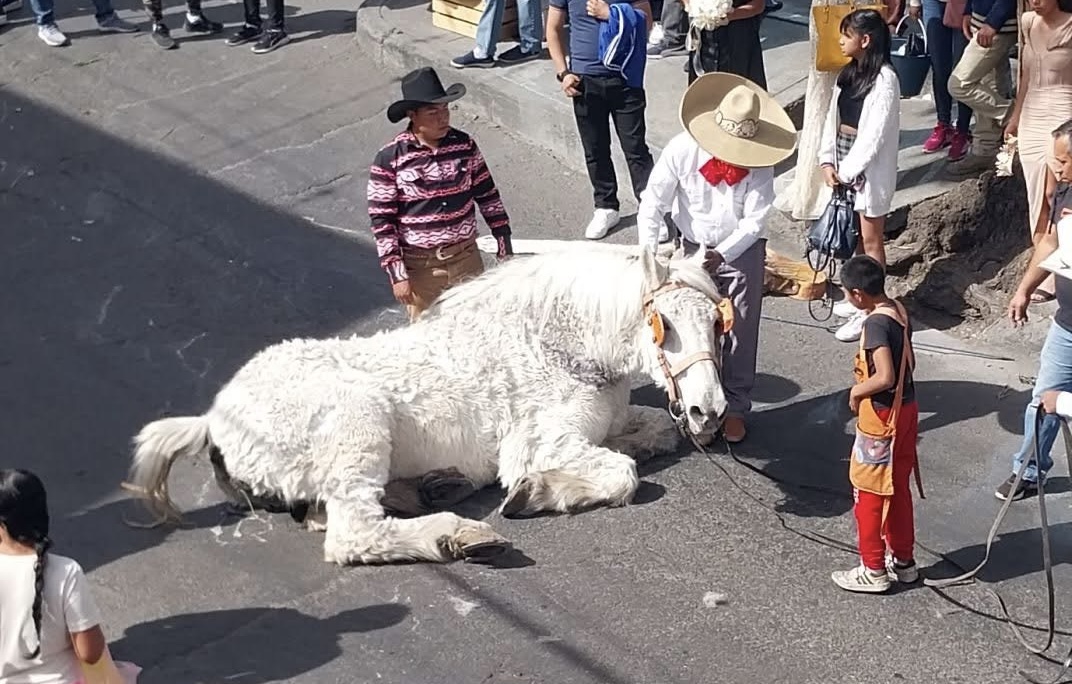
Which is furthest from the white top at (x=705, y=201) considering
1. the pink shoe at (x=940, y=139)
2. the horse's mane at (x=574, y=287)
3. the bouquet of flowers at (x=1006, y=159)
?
the pink shoe at (x=940, y=139)

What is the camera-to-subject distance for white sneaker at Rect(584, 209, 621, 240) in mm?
9688

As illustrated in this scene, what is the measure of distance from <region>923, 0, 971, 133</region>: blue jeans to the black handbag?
7.60ft

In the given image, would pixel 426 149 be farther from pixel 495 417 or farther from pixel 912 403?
pixel 912 403

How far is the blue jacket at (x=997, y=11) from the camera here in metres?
9.24

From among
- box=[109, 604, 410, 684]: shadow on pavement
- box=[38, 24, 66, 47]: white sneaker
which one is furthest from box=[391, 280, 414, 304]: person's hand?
box=[38, 24, 66, 47]: white sneaker

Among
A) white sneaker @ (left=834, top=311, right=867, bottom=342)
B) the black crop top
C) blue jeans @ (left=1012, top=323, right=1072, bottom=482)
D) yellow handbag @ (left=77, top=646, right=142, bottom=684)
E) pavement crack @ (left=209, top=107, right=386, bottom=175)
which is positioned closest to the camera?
yellow handbag @ (left=77, top=646, right=142, bottom=684)

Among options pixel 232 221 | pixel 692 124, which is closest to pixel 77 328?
pixel 232 221

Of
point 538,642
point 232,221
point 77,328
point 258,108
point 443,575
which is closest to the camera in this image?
point 538,642

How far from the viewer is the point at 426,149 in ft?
23.7

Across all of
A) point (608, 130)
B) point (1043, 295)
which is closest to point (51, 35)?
point (608, 130)

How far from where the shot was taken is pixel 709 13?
9477 mm

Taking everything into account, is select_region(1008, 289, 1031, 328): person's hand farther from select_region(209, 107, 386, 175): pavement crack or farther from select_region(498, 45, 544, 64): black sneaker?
select_region(209, 107, 386, 175): pavement crack

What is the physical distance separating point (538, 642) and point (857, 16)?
Result: 399 cm

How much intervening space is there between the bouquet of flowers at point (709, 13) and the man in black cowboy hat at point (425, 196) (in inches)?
109
